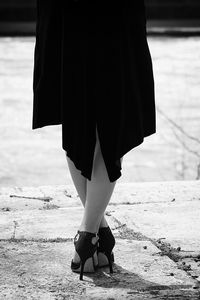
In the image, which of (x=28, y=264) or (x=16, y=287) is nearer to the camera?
(x=16, y=287)

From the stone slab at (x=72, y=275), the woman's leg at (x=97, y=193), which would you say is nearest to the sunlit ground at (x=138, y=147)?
the stone slab at (x=72, y=275)

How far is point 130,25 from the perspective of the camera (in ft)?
8.89

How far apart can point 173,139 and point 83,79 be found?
460cm

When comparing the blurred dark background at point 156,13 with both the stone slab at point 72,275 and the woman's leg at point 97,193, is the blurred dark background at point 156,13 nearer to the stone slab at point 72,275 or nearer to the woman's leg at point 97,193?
the stone slab at point 72,275

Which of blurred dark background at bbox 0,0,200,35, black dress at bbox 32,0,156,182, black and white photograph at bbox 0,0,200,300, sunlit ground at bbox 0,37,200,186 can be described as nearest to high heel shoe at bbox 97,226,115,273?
black and white photograph at bbox 0,0,200,300

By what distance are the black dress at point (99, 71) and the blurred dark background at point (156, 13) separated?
16.0m

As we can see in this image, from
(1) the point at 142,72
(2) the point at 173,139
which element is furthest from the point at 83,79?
(2) the point at 173,139

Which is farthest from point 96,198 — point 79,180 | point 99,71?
point 99,71

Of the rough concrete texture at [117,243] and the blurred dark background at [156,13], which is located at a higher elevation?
the rough concrete texture at [117,243]

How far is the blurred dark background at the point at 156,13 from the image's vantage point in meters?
19.1

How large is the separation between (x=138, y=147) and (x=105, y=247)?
13.5 ft

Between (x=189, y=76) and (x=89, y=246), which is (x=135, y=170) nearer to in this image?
(x=89, y=246)

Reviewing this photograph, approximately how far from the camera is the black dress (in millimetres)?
2682

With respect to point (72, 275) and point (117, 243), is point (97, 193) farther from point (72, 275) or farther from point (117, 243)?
point (117, 243)
